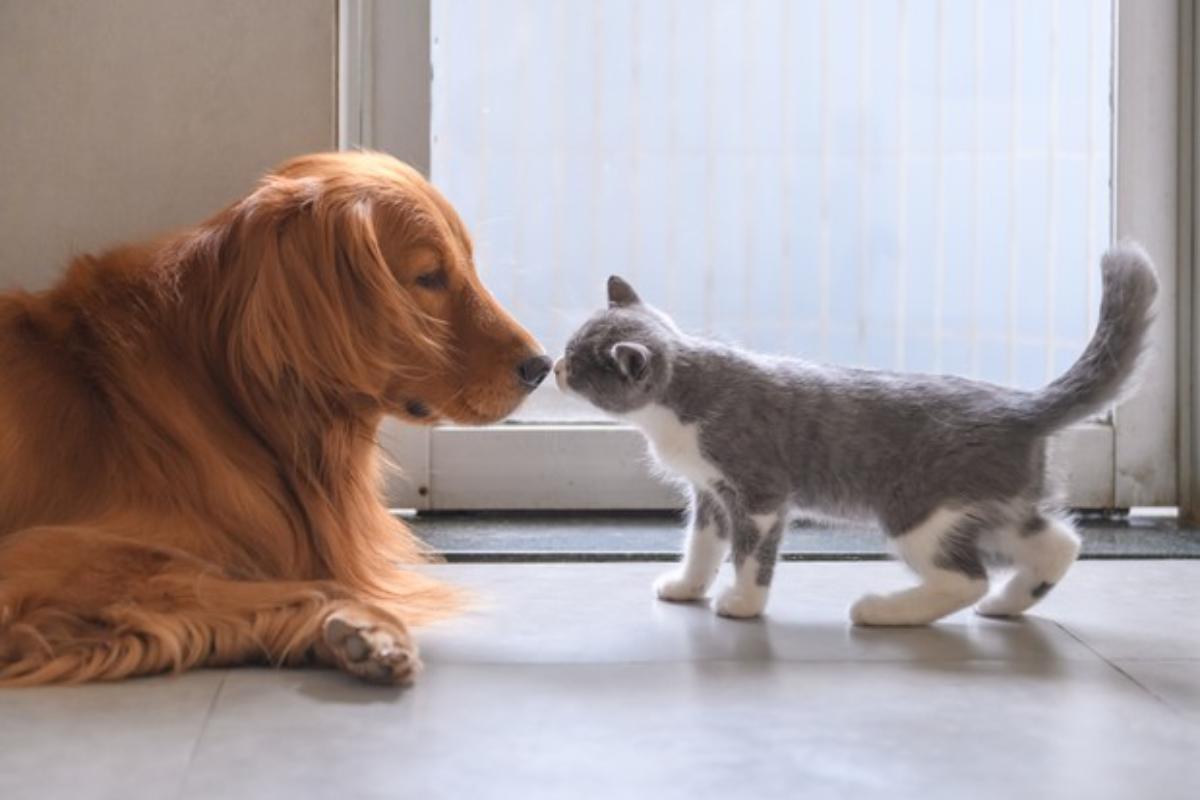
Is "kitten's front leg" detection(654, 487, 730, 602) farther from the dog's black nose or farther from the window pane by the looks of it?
the window pane

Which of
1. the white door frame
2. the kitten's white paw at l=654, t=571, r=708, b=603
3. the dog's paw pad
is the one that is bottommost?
the kitten's white paw at l=654, t=571, r=708, b=603

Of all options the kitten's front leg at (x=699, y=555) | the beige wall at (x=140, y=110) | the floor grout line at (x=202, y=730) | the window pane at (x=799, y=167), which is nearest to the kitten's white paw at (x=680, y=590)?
the kitten's front leg at (x=699, y=555)

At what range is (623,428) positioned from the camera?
9.41ft

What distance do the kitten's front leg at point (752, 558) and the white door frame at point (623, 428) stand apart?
2.68ft

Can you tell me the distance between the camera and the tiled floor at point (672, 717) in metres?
1.42

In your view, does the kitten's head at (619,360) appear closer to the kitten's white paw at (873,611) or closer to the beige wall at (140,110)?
the kitten's white paw at (873,611)

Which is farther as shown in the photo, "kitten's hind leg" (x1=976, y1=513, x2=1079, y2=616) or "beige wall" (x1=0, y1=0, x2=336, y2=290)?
"beige wall" (x1=0, y1=0, x2=336, y2=290)

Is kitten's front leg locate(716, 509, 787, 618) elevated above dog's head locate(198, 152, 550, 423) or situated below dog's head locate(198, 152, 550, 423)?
below

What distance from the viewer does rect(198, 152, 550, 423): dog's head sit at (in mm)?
1896

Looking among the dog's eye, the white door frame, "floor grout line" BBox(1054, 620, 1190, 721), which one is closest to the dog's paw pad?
the dog's eye

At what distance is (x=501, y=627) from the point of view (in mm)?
2023

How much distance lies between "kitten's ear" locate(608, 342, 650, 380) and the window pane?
844mm

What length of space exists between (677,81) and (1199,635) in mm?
1308

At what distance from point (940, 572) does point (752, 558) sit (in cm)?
22
